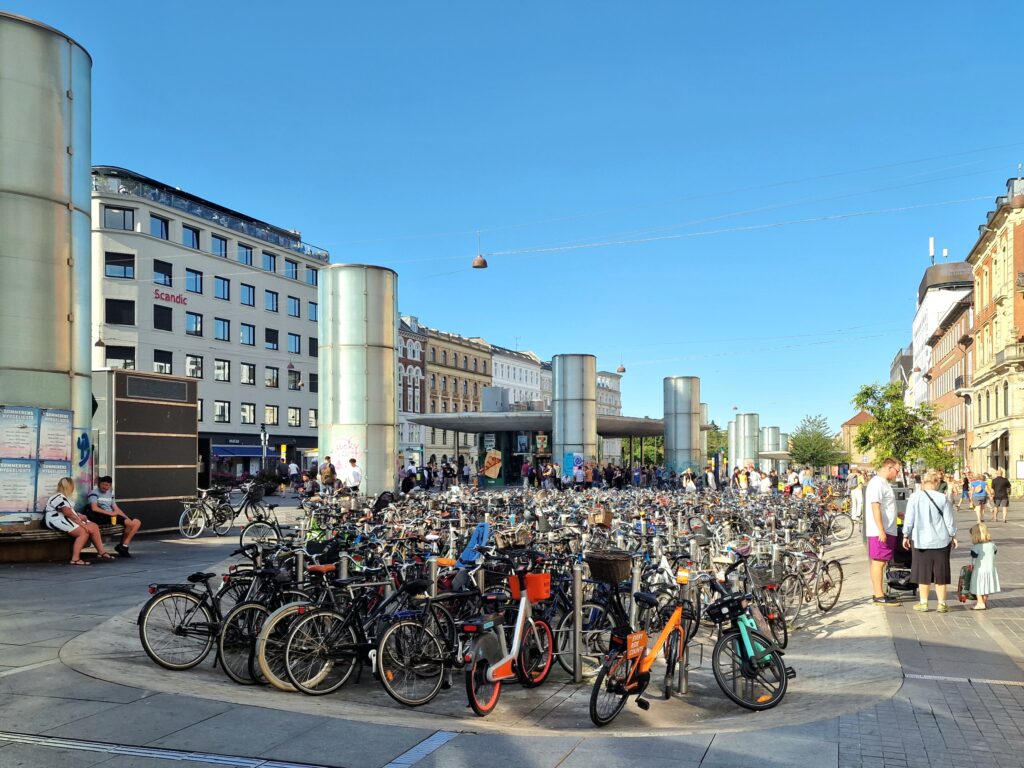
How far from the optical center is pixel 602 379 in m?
134

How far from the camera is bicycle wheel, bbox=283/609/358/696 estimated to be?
6340 millimetres

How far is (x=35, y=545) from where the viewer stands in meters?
12.4

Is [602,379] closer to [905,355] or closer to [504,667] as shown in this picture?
[905,355]

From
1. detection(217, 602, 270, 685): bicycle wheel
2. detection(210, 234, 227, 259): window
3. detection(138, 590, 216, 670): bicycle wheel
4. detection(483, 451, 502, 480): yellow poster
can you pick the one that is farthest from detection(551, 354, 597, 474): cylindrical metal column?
detection(210, 234, 227, 259): window

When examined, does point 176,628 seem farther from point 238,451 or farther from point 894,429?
point 238,451

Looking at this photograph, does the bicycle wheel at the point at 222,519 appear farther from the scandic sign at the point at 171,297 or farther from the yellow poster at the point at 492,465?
the scandic sign at the point at 171,297

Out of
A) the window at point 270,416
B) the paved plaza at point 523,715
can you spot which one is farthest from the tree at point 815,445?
the paved plaza at point 523,715

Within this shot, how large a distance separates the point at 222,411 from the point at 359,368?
3884 centimetres

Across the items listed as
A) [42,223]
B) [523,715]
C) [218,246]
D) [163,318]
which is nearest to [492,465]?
[42,223]

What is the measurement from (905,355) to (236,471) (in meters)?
94.9

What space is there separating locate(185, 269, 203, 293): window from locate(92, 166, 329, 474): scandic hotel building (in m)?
0.07

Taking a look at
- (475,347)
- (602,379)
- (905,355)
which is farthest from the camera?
(602,379)

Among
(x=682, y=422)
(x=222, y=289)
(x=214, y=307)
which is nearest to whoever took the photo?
(x=682, y=422)

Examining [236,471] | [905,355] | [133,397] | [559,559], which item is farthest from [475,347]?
[559,559]
